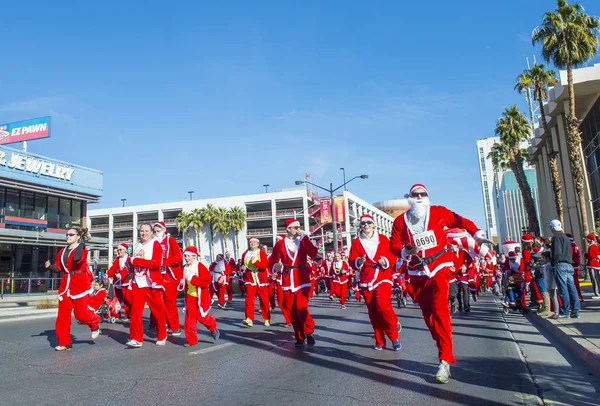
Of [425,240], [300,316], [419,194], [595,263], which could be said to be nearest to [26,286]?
[300,316]

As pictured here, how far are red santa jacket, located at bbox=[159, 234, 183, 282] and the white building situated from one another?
5420 cm

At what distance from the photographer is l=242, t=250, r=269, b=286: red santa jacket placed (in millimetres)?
12477

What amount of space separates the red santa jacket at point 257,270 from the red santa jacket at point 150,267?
4274mm

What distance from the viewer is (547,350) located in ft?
24.1

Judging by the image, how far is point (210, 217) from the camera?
66812 millimetres

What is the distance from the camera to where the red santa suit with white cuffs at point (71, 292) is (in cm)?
788

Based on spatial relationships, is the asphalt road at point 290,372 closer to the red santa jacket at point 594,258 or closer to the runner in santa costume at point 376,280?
the runner in santa costume at point 376,280

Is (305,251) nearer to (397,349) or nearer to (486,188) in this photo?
(397,349)

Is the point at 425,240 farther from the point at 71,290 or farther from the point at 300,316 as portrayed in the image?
the point at 71,290

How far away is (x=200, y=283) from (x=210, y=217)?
59074mm

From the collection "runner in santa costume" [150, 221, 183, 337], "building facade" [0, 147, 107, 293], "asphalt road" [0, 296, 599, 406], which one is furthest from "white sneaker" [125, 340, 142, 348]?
"building facade" [0, 147, 107, 293]

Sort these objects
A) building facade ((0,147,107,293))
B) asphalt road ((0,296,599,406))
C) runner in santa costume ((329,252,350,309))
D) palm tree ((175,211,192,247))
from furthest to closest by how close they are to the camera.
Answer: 1. palm tree ((175,211,192,247))
2. building facade ((0,147,107,293))
3. runner in santa costume ((329,252,350,309))
4. asphalt road ((0,296,599,406))

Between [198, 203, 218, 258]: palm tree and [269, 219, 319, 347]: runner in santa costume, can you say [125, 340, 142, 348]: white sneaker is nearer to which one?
[269, 219, 319, 347]: runner in santa costume

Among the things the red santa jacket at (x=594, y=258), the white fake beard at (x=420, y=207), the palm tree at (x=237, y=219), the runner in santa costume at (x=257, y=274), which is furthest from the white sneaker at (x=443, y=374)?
the palm tree at (x=237, y=219)
